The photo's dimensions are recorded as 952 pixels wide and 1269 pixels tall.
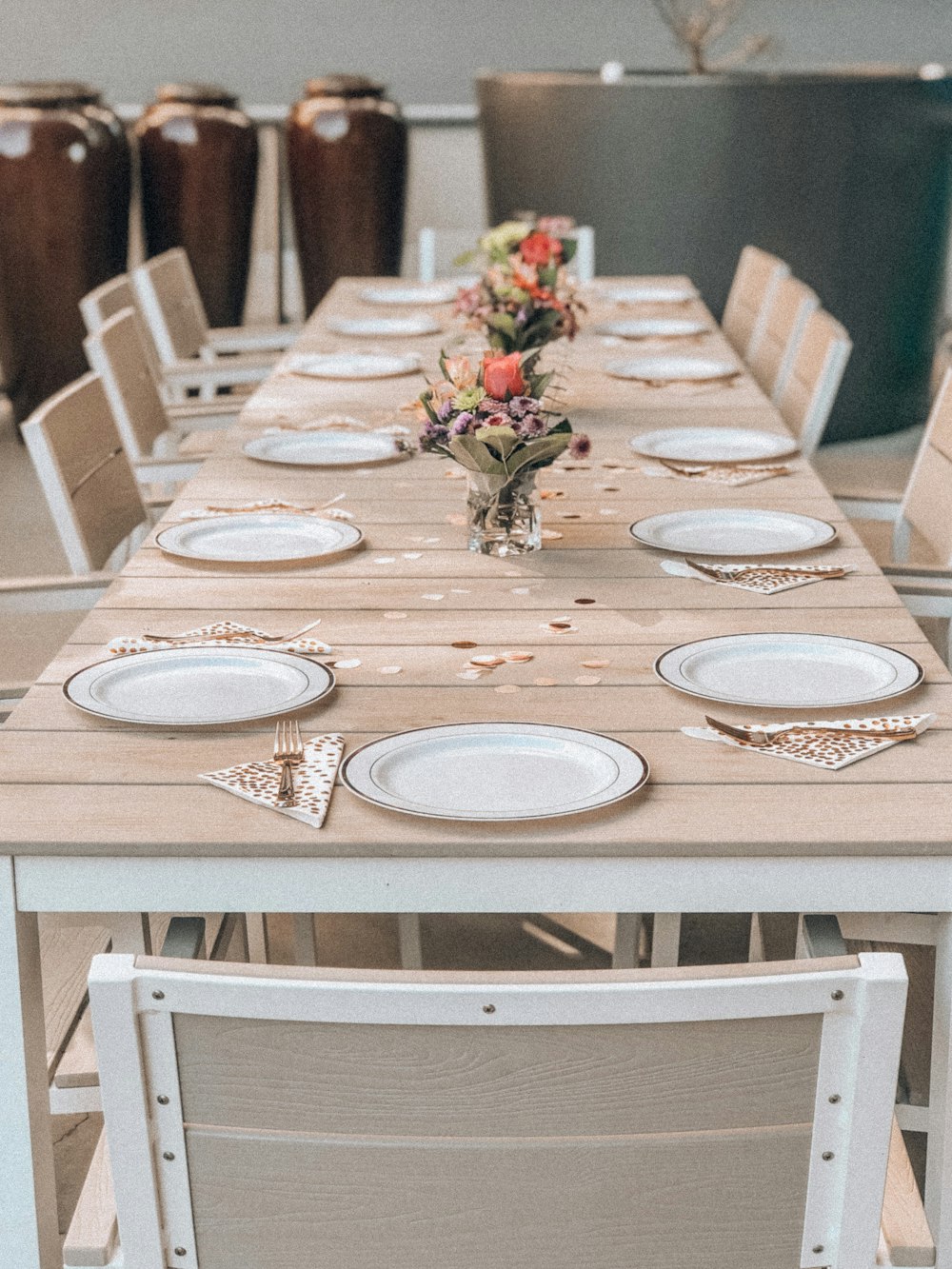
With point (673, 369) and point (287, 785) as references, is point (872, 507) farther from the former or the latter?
point (287, 785)

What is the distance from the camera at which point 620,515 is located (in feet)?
6.93

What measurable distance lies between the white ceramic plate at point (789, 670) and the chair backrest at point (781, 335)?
169 centimetres

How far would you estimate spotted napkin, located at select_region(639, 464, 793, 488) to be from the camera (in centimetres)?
226

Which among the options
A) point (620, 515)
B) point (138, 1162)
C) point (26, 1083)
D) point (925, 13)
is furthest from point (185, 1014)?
point (925, 13)

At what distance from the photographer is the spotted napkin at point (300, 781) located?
1.20 m

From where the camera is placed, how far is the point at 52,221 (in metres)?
5.65

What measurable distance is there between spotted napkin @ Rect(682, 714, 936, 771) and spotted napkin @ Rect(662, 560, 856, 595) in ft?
1.32

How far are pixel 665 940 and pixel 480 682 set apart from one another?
495 mm

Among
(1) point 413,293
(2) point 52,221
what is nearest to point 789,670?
(1) point 413,293

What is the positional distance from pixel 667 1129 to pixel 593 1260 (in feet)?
0.32

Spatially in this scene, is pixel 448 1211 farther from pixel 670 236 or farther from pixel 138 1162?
pixel 670 236

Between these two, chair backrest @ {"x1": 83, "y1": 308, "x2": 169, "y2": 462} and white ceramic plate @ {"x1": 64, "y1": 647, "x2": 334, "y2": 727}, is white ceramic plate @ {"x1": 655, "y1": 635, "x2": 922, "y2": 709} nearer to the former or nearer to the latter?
white ceramic plate @ {"x1": 64, "y1": 647, "x2": 334, "y2": 727}

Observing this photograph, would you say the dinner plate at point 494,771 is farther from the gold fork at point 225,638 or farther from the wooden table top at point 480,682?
the gold fork at point 225,638

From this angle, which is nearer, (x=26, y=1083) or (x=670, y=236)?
(x=26, y=1083)
